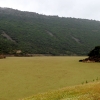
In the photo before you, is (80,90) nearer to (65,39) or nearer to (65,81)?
(65,81)

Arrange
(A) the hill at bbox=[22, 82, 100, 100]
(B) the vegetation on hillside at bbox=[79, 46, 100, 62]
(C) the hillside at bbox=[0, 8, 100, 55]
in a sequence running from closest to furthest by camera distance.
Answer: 1. (A) the hill at bbox=[22, 82, 100, 100]
2. (B) the vegetation on hillside at bbox=[79, 46, 100, 62]
3. (C) the hillside at bbox=[0, 8, 100, 55]

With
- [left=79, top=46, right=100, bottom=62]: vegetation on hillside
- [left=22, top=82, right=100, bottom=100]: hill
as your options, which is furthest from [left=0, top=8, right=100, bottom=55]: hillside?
[left=22, top=82, right=100, bottom=100]: hill

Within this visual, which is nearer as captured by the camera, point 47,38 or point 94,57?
point 94,57

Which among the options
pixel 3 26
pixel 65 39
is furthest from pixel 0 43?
pixel 65 39

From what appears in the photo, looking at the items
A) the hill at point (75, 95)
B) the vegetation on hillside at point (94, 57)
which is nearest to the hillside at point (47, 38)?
the vegetation on hillside at point (94, 57)

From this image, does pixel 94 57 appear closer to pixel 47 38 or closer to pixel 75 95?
pixel 75 95

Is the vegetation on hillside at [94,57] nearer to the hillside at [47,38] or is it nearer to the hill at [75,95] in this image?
the hill at [75,95]

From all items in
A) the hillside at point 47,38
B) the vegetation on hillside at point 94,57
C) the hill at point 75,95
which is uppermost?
the hillside at point 47,38

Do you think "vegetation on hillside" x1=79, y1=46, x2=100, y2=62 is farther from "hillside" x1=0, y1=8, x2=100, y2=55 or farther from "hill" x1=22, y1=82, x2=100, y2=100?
"hillside" x1=0, y1=8, x2=100, y2=55

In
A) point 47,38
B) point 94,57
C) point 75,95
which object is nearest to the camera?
point 75,95

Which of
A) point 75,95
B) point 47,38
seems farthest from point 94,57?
point 47,38

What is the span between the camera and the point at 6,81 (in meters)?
17.8

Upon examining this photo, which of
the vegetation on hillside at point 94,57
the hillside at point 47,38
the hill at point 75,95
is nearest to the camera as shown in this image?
the hill at point 75,95

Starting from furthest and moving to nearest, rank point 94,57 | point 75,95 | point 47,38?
point 47,38, point 94,57, point 75,95
